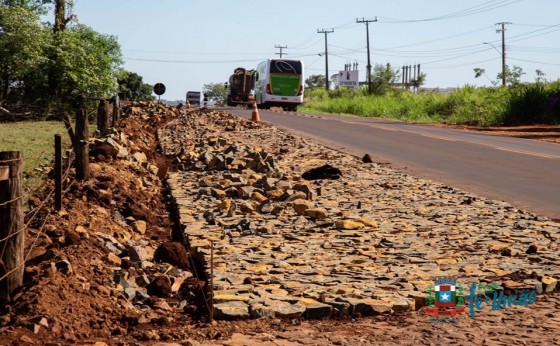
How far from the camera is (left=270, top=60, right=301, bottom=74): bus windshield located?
170ft

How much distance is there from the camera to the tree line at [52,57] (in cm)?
3741

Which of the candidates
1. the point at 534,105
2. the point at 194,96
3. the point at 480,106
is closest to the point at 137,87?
the point at 194,96

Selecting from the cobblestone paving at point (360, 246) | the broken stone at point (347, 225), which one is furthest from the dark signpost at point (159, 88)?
the broken stone at point (347, 225)

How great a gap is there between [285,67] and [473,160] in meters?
35.4

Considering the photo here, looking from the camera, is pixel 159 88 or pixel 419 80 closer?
pixel 159 88

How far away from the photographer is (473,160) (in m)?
17.5

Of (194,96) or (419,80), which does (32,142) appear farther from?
(419,80)

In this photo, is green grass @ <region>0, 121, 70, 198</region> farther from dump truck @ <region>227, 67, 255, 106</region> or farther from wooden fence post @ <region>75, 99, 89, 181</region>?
dump truck @ <region>227, 67, 255, 106</region>

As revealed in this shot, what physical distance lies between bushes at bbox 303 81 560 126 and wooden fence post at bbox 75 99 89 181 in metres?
26.9

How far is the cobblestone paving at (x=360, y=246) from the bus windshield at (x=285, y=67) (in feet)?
123

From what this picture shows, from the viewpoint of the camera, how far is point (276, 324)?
18.3ft

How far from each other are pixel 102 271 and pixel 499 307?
3125mm

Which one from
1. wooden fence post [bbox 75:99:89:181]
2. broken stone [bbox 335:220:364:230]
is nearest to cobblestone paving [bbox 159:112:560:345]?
broken stone [bbox 335:220:364:230]

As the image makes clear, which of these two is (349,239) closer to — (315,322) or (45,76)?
(315,322)
